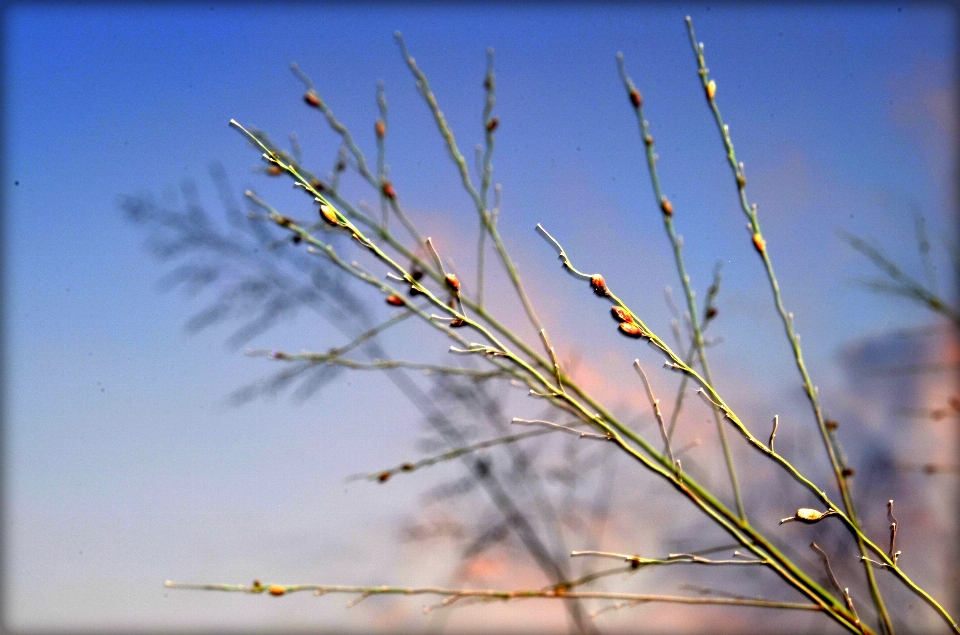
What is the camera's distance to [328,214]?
2.73 feet

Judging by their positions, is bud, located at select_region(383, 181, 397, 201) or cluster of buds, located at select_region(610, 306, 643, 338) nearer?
cluster of buds, located at select_region(610, 306, 643, 338)

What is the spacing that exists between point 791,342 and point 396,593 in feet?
2.14

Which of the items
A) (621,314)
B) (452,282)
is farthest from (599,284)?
(452,282)

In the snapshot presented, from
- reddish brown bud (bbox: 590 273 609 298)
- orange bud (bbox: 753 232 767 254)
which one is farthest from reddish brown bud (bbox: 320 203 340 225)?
orange bud (bbox: 753 232 767 254)

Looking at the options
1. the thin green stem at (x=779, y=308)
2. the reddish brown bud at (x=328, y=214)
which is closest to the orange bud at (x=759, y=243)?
the thin green stem at (x=779, y=308)

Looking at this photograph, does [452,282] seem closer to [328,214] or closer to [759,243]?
[328,214]

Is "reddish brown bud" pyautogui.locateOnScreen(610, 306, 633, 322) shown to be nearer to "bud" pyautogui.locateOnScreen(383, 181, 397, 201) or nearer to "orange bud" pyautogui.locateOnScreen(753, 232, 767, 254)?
"orange bud" pyautogui.locateOnScreen(753, 232, 767, 254)

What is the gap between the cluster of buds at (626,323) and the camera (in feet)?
2.69

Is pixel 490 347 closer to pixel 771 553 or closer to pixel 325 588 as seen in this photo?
pixel 325 588

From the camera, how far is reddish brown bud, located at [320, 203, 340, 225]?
0.83 m

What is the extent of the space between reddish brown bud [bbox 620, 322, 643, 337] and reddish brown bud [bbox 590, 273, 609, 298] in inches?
1.6

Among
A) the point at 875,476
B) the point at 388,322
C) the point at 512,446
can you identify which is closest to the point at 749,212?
the point at 388,322

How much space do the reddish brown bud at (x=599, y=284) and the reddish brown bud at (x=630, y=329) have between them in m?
0.04

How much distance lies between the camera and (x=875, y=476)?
2469 millimetres
